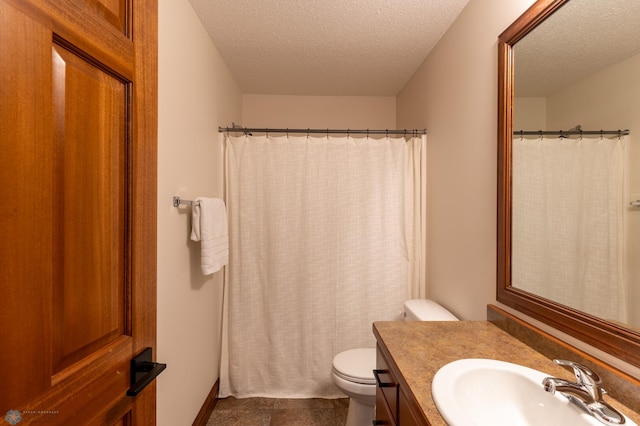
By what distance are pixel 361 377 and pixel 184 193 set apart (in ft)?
4.43

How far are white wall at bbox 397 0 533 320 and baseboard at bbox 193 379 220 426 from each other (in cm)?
162

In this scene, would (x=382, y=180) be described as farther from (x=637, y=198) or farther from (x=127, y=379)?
(x=127, y=379)

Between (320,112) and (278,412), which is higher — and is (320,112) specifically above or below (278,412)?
above

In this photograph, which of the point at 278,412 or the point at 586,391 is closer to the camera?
the point at 586,391

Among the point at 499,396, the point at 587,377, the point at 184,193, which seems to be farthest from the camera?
the point at 184,193

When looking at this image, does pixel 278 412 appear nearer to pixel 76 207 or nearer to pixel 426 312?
pixel 426 312

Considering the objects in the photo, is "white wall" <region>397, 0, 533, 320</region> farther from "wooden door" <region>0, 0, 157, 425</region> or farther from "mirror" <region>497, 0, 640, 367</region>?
"wooden door" <region>0, 0, 157, 425</region>

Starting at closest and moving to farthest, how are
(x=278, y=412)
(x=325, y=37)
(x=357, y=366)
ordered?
1. (x=357, y=366)
2. (x=325, y=37)
3. (x=278, y=412)

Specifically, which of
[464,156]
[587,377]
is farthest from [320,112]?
[587,377]

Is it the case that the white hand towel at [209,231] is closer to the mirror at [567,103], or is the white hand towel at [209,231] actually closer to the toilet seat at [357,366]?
the toilet seat at [357,366]

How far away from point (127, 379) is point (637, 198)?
1.32m

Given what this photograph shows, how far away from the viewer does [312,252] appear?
2119mm

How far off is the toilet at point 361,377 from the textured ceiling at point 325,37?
1668mm

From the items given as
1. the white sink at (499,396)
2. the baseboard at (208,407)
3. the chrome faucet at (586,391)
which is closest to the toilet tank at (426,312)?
the white sink at (499,396)
